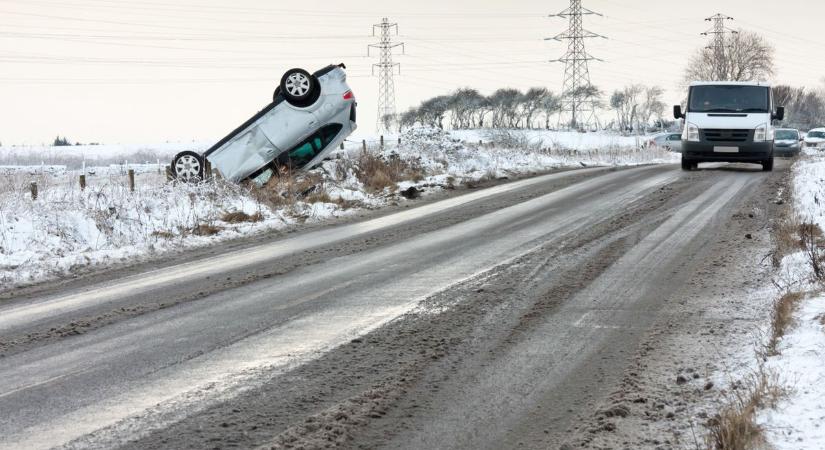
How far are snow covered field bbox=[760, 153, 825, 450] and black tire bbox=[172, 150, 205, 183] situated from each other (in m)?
13.0

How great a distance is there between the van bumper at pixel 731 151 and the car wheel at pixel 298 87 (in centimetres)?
1028

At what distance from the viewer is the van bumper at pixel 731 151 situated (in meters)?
20.2

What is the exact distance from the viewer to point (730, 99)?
20.8 metres

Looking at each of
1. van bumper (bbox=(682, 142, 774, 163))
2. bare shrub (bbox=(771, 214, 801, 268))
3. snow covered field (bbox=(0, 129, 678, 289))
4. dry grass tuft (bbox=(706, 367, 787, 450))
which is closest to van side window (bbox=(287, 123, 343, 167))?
snow covered field (bbox=(0, 129, 678, 289))

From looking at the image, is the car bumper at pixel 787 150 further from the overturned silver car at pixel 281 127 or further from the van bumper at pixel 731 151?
the overturned silver car at pixel 281 127

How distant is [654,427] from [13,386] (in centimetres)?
381

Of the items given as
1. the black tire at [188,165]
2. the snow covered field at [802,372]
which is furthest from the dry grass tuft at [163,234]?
the snow covered field at [802,372]

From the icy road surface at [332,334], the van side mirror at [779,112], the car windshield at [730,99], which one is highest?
the car windshield at [730,99]

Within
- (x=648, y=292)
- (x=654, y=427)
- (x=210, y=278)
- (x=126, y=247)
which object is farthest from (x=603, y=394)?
(x=126, y=247)

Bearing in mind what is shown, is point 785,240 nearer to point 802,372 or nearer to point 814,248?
point 814,248

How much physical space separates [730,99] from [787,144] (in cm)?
1504

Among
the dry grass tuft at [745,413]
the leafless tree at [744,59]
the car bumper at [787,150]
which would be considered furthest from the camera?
the leafless tree at [744,59]

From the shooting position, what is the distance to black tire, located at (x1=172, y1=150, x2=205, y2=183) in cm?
1716

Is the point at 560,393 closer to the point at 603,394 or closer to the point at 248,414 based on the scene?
the point at 603,394
